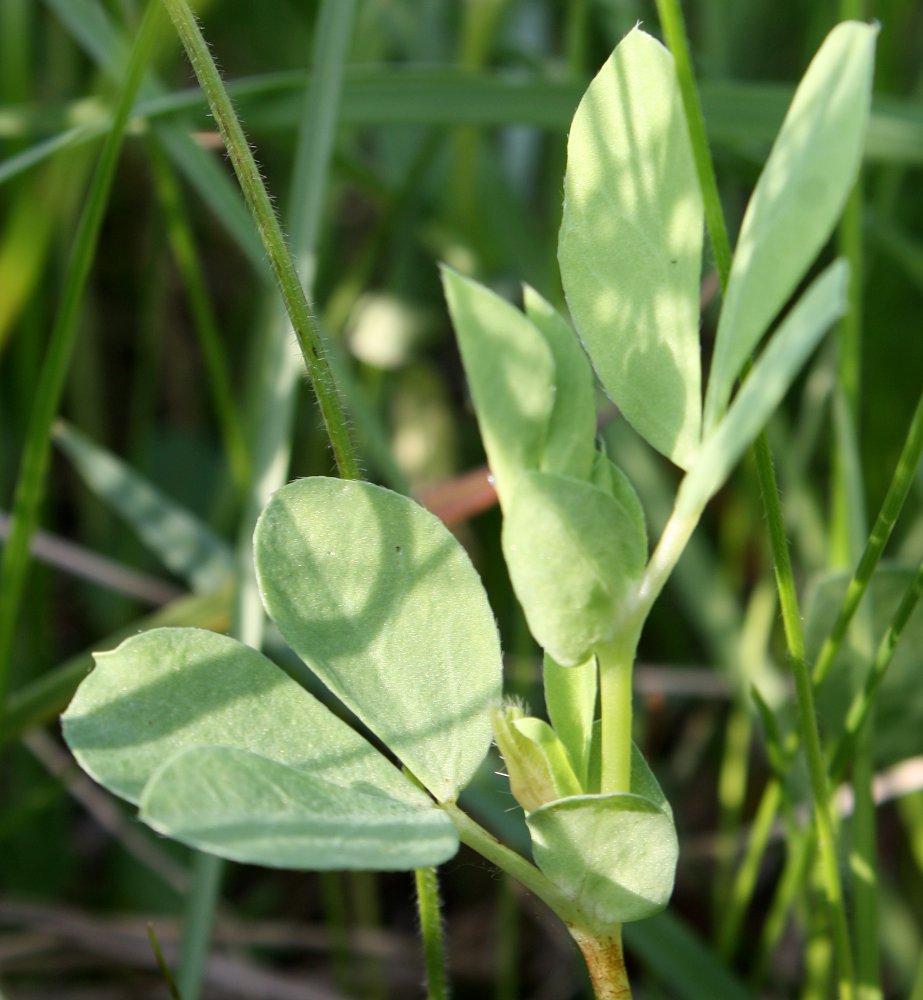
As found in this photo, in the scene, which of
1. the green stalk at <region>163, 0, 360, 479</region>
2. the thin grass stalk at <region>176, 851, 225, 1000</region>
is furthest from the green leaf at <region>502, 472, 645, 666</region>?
the thin grass stalk at <region>176, 851, 225, 1000</region>

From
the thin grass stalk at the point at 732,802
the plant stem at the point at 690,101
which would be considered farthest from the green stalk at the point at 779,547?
the thin grass stalk at the point at 732,802

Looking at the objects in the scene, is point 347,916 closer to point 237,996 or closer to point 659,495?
point 237,996

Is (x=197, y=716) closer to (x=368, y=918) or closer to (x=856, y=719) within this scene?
(x=856, y=719)

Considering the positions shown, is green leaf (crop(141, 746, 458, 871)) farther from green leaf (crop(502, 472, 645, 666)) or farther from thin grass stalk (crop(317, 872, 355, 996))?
thin grass stalk (crop(317, 872, 355, 996))

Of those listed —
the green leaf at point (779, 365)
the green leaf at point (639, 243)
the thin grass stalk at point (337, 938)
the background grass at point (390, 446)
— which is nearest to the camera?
the green leaf at point (779, 365)

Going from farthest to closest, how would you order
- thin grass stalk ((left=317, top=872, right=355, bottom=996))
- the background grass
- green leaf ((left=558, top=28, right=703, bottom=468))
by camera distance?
thin grass stalk ((left=317, top=872, right=355, bottom=996)) < the background grass < green leaf ((left=558, top=28, right=703, bottom=468))

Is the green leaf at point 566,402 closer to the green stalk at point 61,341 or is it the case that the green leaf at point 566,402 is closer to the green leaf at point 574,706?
the green leaf at point 574,706
